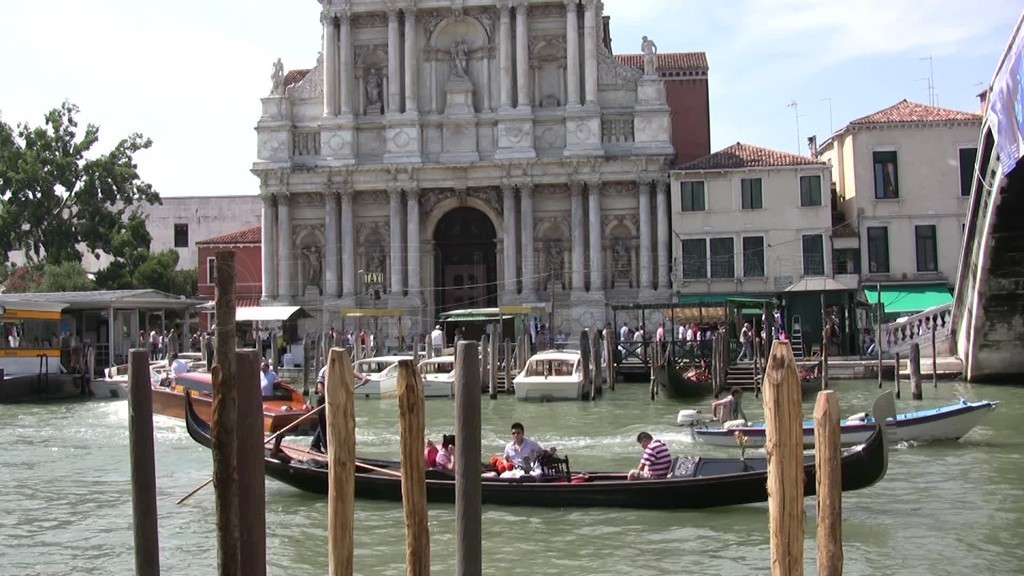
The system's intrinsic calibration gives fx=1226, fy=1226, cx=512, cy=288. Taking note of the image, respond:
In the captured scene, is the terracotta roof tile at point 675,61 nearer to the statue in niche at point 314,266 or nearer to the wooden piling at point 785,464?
the statue in niche at point 314,266

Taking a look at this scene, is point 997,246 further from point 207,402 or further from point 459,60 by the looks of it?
point 459,60

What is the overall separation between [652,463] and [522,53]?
25535mm

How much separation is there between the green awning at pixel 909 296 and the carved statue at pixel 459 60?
44.2 feet

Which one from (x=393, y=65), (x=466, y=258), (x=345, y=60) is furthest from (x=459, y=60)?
(x=466, y=258)

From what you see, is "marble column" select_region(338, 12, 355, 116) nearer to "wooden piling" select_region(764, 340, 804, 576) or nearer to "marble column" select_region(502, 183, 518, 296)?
"marble column" select_region(502, 183, 518, 296)

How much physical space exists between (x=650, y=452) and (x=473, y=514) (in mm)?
4841

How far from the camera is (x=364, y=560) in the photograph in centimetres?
1096

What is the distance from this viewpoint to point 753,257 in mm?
35000

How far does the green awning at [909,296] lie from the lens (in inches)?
1296

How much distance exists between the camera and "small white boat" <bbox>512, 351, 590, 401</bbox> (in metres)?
25.3

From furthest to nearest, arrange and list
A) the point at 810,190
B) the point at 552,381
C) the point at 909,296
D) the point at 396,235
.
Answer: the point at 396,235 → the point at 810,190 → the point at 909,296 → the point at 552,381

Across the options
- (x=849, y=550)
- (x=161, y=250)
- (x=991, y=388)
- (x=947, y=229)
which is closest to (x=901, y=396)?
(x=991, y=388)

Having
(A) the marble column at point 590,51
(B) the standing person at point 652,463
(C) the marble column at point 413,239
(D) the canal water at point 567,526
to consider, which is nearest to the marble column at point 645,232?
(A) the marble column at point 590,51

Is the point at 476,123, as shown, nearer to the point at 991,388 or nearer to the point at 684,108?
the point at 684,108
